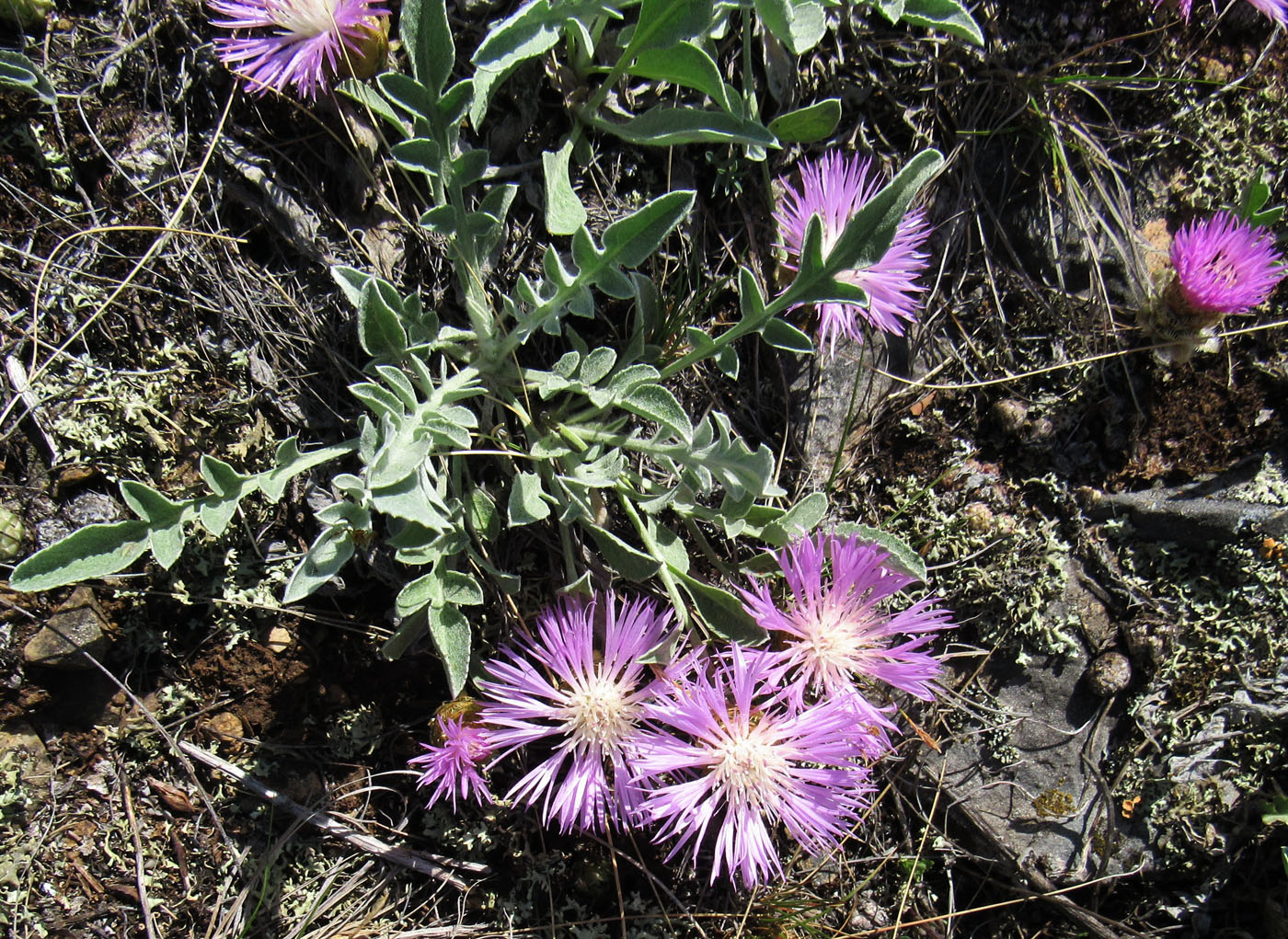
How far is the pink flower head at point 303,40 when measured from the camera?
155 cm

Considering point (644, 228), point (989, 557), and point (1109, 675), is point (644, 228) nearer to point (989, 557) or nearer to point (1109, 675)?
point (989, 557)

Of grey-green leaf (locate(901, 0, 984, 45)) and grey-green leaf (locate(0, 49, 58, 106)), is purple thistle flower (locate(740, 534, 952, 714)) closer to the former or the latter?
grey-green leaf (locate(901, 0, 984, 45))

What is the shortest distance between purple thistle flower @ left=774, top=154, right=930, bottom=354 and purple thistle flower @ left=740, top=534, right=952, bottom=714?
452 millimetres

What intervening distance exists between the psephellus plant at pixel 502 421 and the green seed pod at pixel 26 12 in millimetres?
608

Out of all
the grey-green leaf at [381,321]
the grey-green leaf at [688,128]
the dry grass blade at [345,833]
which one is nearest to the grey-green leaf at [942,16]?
the grey-green leaf at [688,128]

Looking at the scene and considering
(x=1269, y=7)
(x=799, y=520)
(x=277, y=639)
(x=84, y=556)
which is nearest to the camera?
(x=84, y=556)

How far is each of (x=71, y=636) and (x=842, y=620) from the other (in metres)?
1.46

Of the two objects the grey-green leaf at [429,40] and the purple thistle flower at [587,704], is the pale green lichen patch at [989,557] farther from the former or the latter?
the grey-green leaf at [429,40]

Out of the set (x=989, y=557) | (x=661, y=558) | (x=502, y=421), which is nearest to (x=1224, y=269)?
(x=989, y=557)

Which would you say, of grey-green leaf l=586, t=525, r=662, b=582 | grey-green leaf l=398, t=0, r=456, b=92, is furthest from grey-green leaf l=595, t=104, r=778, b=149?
grey-green leaf l=586, t=525, r=662, b=582

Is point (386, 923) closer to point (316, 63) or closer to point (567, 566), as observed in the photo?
point (567, 566)

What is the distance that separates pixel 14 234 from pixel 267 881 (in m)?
1.36

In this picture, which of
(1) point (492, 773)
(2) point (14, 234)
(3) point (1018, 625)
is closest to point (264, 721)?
(1) point (492, 773)

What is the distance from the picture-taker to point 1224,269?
1.91 m
